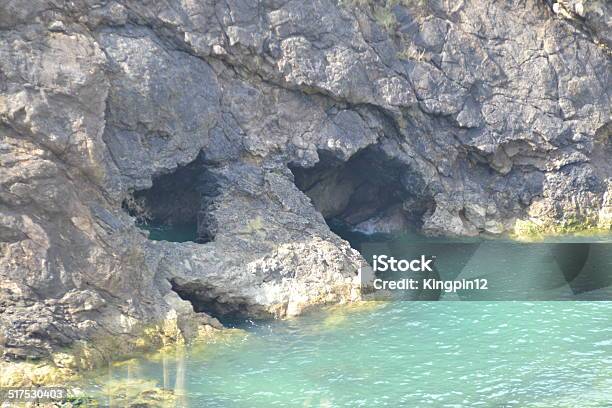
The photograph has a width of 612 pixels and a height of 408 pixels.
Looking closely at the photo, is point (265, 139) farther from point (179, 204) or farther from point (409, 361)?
point (409, 361)

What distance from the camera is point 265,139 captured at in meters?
27.9

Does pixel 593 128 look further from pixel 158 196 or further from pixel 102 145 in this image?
pixel 102 145

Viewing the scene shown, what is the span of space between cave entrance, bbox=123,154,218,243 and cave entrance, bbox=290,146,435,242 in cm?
407

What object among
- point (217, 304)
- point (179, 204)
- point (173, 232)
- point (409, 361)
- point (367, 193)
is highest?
point (367, 193)

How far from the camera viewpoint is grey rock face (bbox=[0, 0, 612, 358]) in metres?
20.5

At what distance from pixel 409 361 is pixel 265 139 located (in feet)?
34.7

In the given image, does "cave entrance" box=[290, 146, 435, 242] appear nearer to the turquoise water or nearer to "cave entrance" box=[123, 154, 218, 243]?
"cave entrance" box=[123, 154, 218, 243]

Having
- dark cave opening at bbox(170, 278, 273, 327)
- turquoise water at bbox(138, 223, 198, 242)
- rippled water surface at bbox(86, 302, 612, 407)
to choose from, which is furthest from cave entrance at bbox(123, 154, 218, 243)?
rippled water surface at bbox(86, 302, 612, 407)

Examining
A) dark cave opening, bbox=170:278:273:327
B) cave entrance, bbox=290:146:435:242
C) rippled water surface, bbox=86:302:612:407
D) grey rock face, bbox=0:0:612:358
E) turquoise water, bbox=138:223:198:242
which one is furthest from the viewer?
cave entrance, bbox=290:146:435:242

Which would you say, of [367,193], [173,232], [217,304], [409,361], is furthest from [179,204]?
[409,361]

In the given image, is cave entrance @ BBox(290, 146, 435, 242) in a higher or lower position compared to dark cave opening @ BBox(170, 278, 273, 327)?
higher

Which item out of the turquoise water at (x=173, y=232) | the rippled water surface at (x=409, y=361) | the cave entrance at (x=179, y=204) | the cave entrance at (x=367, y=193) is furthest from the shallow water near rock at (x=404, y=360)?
the cave entrance at (x=367, y=193)

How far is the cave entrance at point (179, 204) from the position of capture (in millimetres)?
26172

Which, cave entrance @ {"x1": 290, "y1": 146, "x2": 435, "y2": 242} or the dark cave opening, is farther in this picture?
cave entrance @ {"x1": 290, "y1": 146, "x2": 435, "y2": 242}
